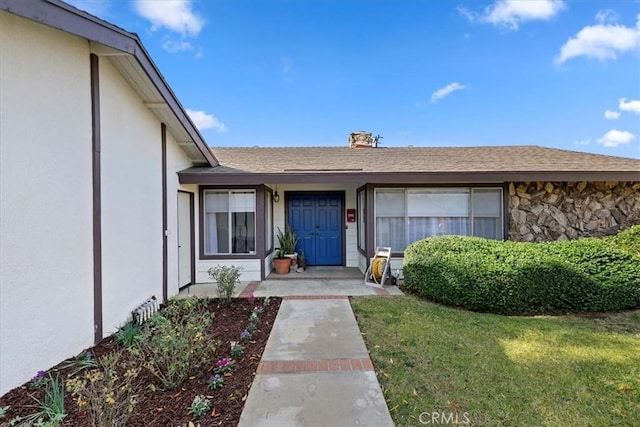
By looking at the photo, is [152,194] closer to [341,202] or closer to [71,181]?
[71,181]

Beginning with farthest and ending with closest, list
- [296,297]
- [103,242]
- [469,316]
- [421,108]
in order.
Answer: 1. [421,108]
2. [296,297]
3. [469,316]
4. [103,242]

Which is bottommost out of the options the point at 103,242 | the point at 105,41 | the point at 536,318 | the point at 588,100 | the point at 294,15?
the point at 536,318

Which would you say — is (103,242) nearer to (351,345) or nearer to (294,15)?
(351,345)

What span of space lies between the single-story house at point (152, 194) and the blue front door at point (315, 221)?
45 millimetres

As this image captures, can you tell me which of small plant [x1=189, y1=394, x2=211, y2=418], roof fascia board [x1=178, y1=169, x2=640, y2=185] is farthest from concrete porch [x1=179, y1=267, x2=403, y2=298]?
small plant [x1=189, y1=394, x2=211, y2=418]

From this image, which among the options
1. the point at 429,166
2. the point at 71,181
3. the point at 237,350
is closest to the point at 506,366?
the point at 237,350

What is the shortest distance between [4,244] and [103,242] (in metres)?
1.49

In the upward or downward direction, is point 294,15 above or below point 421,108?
above

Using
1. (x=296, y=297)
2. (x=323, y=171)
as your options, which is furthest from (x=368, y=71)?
(x=296, y=297)

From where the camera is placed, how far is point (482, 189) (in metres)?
7.74

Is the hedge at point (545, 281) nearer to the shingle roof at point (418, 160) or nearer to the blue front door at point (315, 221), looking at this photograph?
the shingle roof at point (418, 160)

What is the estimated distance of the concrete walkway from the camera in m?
2.65

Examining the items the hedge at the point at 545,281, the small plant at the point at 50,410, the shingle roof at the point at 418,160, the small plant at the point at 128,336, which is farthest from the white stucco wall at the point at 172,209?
the hedge at the point at 545,281

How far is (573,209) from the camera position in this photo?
25.4 feet
